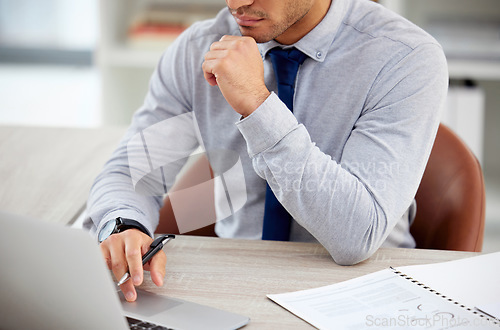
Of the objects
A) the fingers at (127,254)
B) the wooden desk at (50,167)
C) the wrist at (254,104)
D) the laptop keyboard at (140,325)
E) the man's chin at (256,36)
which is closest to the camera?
the laptop keyboard at (140,325)

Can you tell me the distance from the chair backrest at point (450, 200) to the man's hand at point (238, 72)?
0.47m

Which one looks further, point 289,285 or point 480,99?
point 480,99

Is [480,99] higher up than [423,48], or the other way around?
[423,48]

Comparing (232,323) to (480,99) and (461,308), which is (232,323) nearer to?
(461,308)

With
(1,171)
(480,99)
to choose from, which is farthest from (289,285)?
(480,99)

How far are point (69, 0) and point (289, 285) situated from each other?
4.55m

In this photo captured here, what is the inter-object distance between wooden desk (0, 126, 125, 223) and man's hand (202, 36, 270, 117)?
0.42 meters

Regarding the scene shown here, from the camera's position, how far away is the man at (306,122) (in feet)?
3.46

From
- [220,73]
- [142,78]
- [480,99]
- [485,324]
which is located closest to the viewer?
[485,324]

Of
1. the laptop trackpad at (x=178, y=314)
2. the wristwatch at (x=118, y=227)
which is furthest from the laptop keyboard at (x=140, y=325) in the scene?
the wristwatch at (x=118, y=227)

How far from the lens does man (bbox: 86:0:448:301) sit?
1056 mm

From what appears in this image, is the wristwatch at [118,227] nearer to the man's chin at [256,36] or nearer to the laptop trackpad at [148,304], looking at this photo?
the laptop trackpad at [148,304]

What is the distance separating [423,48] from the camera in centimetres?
121

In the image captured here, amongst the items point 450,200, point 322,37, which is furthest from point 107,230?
point 450,200
